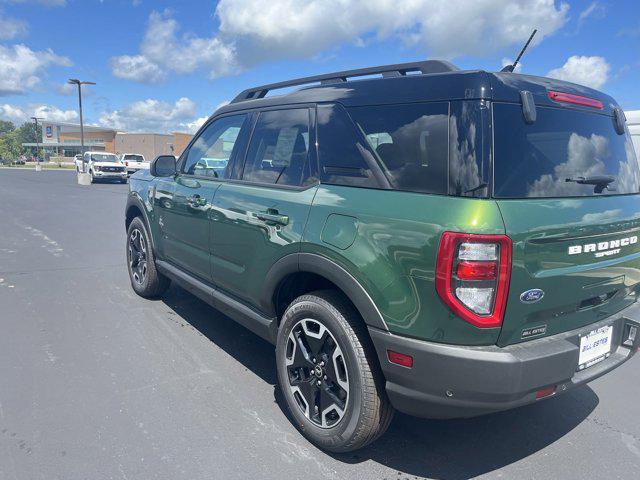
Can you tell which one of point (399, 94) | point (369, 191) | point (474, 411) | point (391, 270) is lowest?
point (474, 411)

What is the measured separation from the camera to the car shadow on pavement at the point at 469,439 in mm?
2488

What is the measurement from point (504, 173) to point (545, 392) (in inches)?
39.7

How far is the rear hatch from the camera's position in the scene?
199 cm

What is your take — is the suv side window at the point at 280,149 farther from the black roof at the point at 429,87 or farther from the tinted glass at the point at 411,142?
the tinted glass at the point at 411,142

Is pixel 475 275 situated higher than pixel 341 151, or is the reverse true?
pixel 341 151

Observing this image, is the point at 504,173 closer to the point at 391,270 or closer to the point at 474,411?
the point at 391,270

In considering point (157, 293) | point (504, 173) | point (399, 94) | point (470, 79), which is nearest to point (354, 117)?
point (399, 94)

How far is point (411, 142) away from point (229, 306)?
1.81 meters

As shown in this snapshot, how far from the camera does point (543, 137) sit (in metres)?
2.20

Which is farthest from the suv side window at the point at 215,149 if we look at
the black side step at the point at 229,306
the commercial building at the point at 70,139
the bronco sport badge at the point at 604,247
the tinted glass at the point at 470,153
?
the commercial building at the point at 70,139

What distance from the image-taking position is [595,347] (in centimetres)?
237

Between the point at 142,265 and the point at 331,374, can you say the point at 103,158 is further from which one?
the point at 331,374

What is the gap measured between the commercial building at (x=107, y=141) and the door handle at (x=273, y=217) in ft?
158

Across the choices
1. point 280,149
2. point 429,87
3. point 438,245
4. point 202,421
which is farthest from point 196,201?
point 438,245
